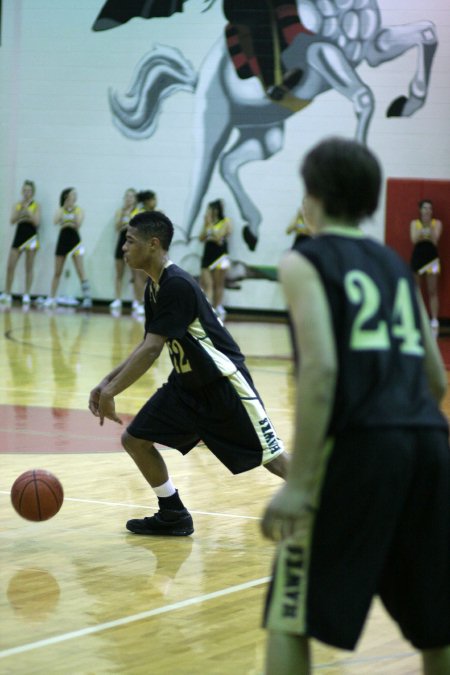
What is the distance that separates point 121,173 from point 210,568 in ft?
56.0

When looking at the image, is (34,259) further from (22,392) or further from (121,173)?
(22,392)

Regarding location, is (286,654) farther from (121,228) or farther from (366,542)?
(121,228)

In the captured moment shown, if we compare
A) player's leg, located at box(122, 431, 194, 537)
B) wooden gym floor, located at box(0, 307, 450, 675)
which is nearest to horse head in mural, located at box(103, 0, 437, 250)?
wooden gym floor, located at box(0, 307, 450, 675)

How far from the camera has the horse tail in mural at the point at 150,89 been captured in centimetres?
2145

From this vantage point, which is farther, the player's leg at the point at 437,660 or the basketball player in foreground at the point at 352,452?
the player's leg at the point at 437,660

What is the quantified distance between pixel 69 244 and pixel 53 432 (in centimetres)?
1286

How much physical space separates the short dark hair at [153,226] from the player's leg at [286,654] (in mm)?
3211

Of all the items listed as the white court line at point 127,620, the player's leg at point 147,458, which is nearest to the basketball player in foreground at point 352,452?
the white court line at point 127,620

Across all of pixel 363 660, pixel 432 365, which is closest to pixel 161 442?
pixel 363 660

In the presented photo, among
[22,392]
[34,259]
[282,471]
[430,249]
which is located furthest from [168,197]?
[282,471]

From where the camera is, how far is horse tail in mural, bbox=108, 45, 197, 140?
70.4 ft

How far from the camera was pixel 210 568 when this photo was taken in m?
5.48

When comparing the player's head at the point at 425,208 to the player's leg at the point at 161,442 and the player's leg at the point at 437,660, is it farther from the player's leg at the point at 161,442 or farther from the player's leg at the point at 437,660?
the player's leg at the point at 437,660

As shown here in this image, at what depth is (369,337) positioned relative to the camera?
9.55 feet
